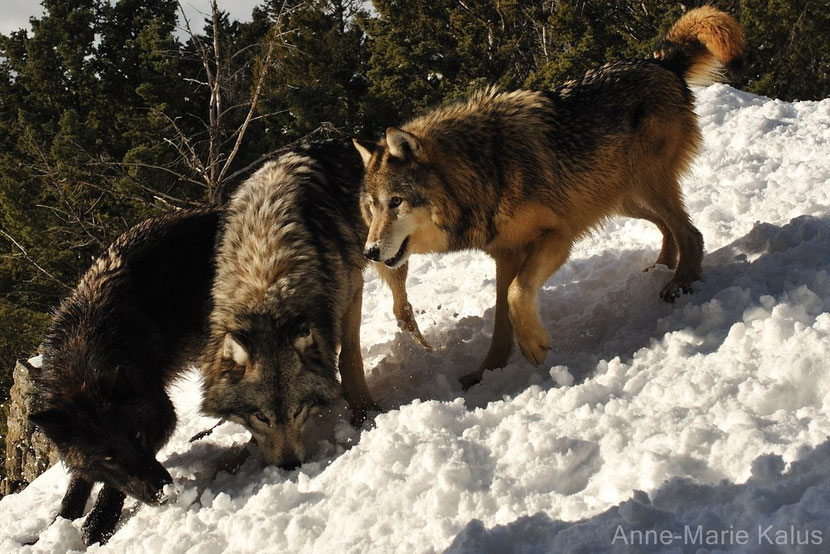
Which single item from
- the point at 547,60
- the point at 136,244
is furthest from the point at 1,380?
the point at 547,60

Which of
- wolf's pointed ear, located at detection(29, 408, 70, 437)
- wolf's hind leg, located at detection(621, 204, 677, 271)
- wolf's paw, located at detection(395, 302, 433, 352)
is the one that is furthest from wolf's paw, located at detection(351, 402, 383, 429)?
wolf's hind leg, located at detection(621, 204, 677, 271)

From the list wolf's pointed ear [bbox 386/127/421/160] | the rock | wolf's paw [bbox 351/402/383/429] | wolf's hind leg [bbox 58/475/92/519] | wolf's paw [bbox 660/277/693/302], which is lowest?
the rock

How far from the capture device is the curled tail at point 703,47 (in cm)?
568

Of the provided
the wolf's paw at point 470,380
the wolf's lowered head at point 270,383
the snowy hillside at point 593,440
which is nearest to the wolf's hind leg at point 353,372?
the snowy hillside at point 593,440

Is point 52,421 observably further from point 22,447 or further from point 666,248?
point 22,447

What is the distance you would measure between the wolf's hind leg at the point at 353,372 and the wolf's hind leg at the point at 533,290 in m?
Result: 1.37

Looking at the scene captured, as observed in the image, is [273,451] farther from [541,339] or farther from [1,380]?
[1,380]

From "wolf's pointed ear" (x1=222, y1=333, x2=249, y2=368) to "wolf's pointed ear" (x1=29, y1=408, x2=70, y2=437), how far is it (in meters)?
1.22

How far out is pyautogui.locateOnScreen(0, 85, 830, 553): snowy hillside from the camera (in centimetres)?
288

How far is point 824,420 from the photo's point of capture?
3.15 metres

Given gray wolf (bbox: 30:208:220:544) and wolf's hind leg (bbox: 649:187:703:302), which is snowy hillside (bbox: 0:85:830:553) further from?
gray wolf (bbox: 30:208:220:544)

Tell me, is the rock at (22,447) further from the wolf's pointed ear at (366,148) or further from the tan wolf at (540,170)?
the tan wolf at (540,170)

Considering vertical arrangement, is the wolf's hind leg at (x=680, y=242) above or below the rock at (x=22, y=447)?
above

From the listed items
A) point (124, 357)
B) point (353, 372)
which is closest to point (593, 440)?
point (353, 372)
